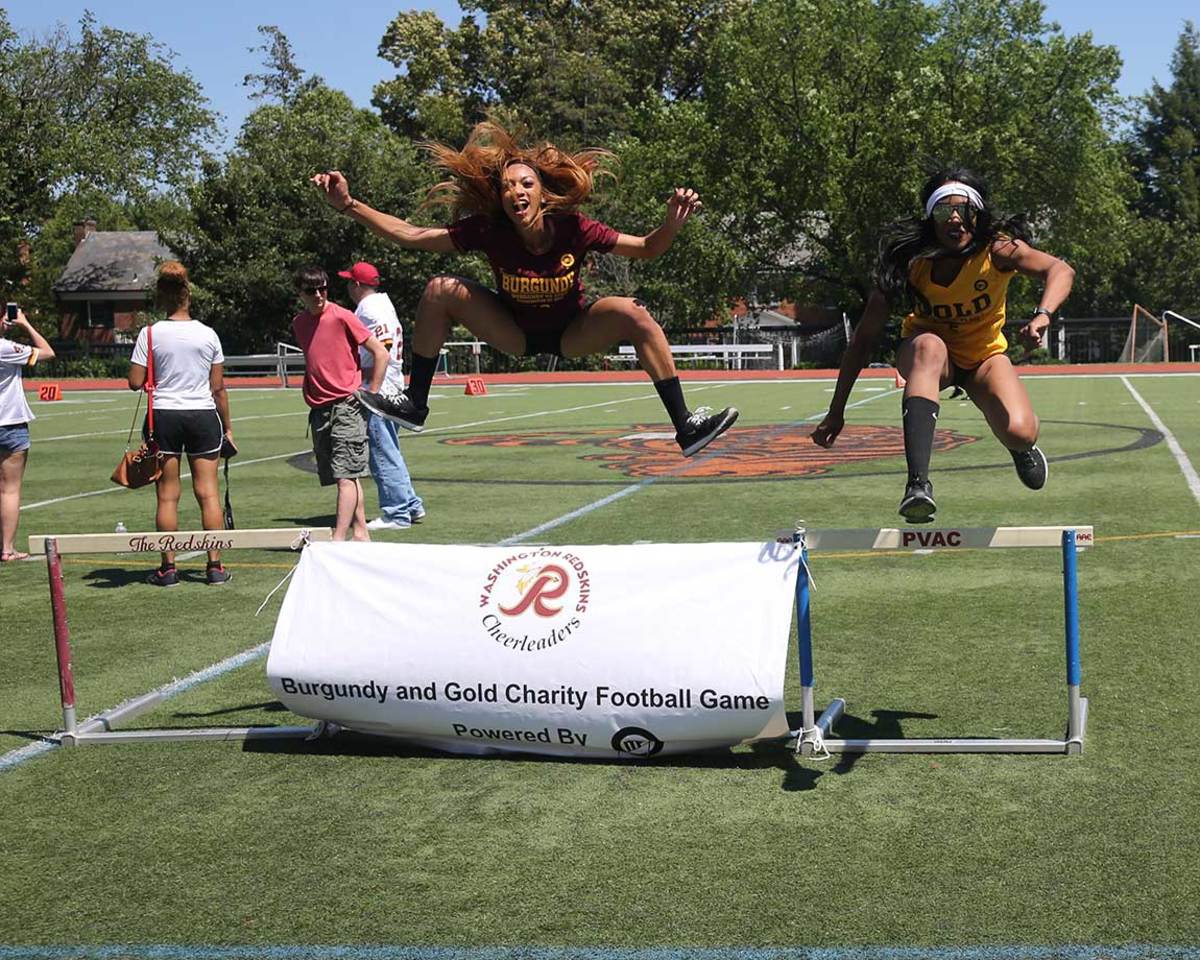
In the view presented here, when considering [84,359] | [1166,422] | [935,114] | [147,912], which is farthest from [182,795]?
[84,359]

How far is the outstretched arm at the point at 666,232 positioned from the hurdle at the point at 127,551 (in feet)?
6.19

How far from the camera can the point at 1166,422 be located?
22.4m

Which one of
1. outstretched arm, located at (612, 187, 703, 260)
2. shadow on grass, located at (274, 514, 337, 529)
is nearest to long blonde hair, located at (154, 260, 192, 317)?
shadow on grass, located at (274, 514, 337, 529)

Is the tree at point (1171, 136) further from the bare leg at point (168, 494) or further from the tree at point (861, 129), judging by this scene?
the bare leg at point (168, 494)

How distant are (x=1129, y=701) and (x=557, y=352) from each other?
3.02 meters

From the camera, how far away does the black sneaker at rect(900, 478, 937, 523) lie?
6.47 meters

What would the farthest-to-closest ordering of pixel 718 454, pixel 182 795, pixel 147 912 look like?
pixel 718 454
pixel 182 795
pixel 147 912

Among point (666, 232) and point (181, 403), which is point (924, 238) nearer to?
point (666, 232)

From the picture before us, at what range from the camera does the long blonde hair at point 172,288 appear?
10297 millimetres

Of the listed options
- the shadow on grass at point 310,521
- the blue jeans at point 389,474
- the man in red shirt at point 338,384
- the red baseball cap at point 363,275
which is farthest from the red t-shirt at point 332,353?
the shadow on grass at point 310,521

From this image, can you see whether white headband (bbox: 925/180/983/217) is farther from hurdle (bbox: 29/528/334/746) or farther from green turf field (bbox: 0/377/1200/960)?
hurdle (bbox: 29/528/334/746)

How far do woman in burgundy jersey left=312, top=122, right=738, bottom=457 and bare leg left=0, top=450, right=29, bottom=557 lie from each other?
6.09 meters

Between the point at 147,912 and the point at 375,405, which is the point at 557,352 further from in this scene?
the point at 147,912

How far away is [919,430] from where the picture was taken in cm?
679
